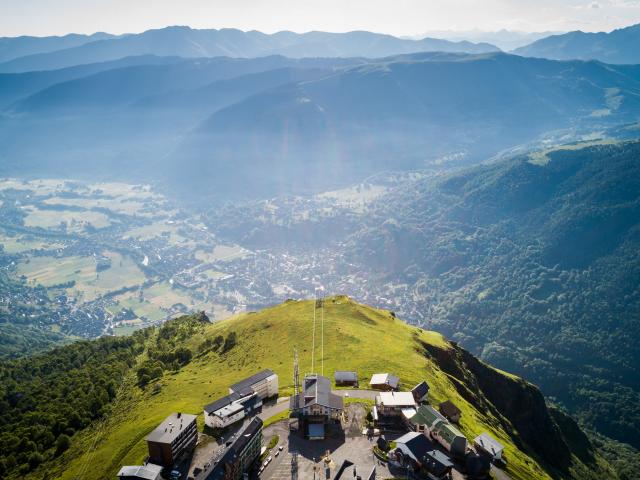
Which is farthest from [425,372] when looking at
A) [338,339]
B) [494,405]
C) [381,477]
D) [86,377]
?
[86,377]

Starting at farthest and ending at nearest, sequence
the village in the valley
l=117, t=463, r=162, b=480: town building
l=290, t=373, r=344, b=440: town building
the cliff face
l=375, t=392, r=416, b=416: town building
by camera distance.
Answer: the cliff face
l=375, t=392, r=416, b=416: town building
l=290, t=373, r=344, b=440: town building
the village in the valley
l=117, t=463, r=162, b=480: town building

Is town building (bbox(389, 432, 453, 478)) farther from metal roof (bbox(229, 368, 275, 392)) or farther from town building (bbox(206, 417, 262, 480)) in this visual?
metal roof (bbox(229, 368, 275, 392))

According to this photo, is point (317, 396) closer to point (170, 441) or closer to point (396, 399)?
point (396, 399)

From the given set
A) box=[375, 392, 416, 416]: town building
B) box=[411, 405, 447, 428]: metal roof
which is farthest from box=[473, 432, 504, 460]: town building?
box=[375, 392, 416, 416]: town building

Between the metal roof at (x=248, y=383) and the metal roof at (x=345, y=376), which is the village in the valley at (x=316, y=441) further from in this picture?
the metal roof at (x=345, y=376)

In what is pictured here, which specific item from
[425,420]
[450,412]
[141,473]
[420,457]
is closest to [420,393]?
[450,412]

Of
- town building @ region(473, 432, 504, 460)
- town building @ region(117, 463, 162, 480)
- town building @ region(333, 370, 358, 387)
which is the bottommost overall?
town building @ region(473, 432, 504, 460)

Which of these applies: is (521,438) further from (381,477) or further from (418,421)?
(381,477)
